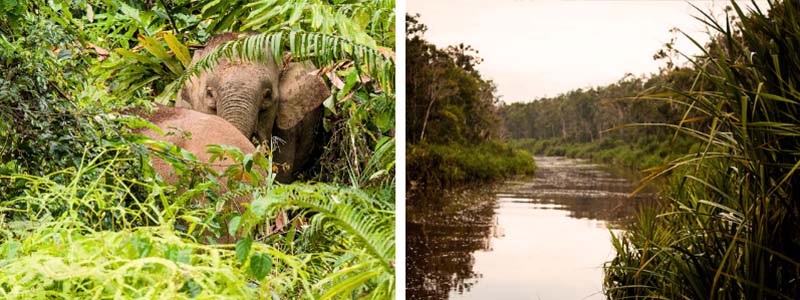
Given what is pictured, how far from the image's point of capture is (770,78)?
252cm

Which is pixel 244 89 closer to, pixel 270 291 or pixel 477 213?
pixel 270 291

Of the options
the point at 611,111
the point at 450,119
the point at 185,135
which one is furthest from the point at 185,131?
the point at 611,111

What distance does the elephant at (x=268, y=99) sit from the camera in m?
3.09

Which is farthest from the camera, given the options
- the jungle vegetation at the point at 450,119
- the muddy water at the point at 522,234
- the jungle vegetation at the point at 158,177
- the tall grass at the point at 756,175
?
the jungle vegetation at the point at 450,119

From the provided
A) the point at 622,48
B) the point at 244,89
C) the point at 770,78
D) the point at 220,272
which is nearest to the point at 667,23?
the point at 622,48

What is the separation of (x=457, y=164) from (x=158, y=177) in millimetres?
1111

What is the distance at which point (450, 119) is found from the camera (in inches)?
136

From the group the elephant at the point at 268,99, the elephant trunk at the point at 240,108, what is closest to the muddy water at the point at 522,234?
the elephant at the point at 268,99

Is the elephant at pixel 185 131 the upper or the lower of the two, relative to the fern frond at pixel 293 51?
lower

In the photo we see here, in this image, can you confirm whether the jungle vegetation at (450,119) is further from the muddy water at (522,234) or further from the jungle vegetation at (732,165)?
the jungle vegetation at (732,165)

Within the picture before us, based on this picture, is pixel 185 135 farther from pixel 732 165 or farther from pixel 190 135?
pixel 732 165

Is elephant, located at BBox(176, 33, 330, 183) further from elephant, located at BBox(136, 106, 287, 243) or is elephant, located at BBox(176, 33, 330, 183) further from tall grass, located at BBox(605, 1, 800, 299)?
tall grass, located at BBox(605, 1, 800, 299)

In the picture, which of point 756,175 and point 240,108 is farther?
point 240,108

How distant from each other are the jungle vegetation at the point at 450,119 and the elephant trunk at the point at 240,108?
619mm
